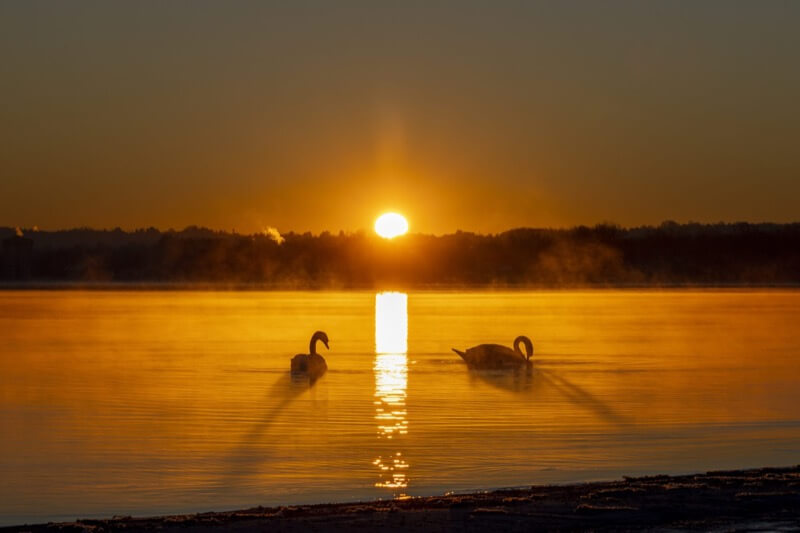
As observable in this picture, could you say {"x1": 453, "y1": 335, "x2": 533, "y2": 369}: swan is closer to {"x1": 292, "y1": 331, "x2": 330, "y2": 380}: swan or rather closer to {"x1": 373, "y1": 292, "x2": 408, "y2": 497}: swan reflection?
{"x1": 373, "y1": 292, "x2": 408, "y2": 497}: swan reflection

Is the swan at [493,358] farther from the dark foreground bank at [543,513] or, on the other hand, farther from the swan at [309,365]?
the dark foreground bank at [543,513]

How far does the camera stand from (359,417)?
607 inches

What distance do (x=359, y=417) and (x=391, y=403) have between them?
4.78 feet

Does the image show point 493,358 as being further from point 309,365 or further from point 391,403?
point 391,403

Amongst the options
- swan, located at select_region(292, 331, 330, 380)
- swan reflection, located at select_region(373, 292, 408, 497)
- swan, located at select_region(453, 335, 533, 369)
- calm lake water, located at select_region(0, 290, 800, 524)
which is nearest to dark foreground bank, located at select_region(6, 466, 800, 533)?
calm lake water, located at select_region(0, 290, 800, 524)

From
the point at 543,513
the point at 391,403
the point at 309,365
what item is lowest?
the point at 543,513

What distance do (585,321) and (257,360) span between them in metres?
18.4

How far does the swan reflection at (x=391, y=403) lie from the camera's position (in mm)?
11125

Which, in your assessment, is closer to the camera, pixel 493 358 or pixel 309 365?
pixel 309 365

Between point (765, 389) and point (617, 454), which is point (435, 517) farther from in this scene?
point (765, 389)

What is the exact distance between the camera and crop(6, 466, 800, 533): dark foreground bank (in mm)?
8281

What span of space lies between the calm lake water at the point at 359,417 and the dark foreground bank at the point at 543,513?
1.00 m

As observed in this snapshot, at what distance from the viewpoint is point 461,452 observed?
40.3 ft

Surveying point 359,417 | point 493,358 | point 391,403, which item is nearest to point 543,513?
point 359,417
